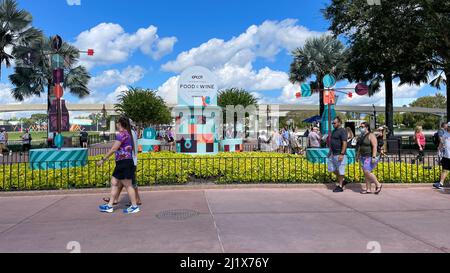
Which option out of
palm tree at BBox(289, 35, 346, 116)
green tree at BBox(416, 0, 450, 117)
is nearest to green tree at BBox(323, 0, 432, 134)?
green tree at BBox(416, 0, 450, 117)

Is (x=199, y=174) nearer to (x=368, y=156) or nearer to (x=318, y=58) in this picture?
(x=368, y=156)

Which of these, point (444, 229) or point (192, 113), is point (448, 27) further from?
point (444, 229)

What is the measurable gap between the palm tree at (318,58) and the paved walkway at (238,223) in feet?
93.7

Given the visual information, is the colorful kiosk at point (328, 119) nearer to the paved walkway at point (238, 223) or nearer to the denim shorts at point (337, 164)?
the denim shorts at point (337, 164)

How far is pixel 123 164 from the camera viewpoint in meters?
6.24

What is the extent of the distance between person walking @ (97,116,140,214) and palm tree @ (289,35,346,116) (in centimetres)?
3019

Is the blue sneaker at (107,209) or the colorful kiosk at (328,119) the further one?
the colorful kiosk at (328,119)

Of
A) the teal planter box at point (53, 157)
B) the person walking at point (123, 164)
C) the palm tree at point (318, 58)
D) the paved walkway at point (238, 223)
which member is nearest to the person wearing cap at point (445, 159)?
the paved walkway at point (238, 223)

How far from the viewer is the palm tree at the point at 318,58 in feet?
114

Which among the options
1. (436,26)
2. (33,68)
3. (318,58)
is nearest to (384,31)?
(436,26)

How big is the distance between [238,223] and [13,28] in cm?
2358

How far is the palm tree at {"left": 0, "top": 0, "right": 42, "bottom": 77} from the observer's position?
22.4 metres

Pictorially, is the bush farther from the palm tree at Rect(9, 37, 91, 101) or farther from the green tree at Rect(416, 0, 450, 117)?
the palm tree at Rect(9, 37, 91, 101)
